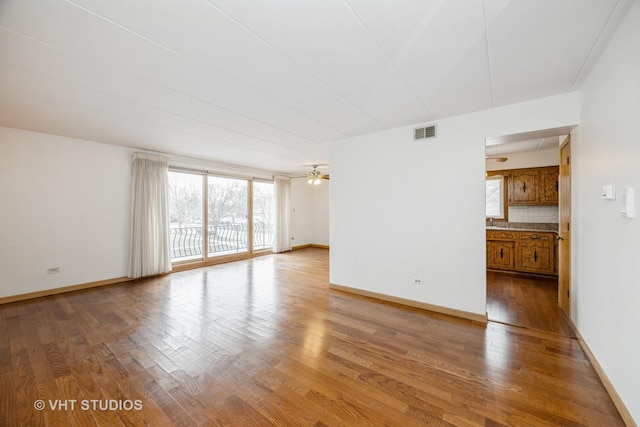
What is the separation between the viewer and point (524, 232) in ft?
15.5

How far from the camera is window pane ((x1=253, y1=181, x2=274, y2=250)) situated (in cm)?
746

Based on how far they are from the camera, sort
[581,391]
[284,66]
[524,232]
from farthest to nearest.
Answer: [524,232], [284,66], [581,391]

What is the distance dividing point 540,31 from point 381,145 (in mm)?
2140

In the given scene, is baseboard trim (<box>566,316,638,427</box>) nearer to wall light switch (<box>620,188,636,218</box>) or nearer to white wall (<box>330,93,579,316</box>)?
white wall (<box>330,93,579,316</box>)

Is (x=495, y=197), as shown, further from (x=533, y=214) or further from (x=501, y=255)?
(x=501, y=255)

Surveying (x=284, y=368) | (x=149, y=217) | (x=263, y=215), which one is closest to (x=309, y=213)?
(x=263, y=215)

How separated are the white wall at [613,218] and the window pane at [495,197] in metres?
3.31

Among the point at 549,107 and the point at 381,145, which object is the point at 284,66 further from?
the point at 549,107

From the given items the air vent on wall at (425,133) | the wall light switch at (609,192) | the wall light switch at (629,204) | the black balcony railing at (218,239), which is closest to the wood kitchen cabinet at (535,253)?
the air vent on wall at (425,133)

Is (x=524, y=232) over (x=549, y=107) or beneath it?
beneath

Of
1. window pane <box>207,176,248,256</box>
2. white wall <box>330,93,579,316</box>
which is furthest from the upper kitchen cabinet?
window pane <box>207,176,248,256</box>

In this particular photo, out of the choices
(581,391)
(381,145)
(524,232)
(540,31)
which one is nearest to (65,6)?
(540,31)

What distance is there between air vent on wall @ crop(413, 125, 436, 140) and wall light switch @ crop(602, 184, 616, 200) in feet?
5.79

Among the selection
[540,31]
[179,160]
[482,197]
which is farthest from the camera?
[179,160]
